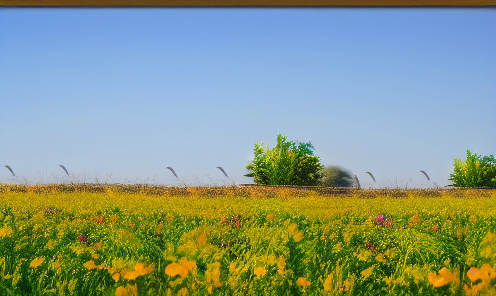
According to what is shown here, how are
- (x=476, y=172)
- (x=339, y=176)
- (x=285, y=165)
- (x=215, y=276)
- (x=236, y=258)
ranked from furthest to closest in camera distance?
(x=339, y=176) → (x=476, y=172) → (x=285, y=165) → (x=236, y=258) → (x=215, y=276)

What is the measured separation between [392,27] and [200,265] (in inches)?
112

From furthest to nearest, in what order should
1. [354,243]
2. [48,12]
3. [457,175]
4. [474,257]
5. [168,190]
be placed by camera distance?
[457,175], [168,190], [48,12], [354,243], [474,257]

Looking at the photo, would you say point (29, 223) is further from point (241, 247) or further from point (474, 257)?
point (474, 257)

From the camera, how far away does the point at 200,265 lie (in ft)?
6.89

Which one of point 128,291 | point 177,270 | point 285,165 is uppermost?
point 285,165

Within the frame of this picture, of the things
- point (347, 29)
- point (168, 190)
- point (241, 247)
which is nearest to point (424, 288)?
point (241, 247)

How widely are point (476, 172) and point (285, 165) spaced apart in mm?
4915

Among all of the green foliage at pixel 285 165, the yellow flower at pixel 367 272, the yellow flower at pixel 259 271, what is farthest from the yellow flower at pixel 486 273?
the green foliage at pixel 285 165

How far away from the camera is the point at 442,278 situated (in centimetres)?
196

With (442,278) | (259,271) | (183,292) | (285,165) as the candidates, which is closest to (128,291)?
(183,292)

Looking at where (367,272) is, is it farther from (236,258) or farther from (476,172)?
(476,172)

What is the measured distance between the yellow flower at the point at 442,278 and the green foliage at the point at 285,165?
715 cm

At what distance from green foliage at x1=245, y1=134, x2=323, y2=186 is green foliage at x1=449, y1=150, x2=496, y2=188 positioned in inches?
147

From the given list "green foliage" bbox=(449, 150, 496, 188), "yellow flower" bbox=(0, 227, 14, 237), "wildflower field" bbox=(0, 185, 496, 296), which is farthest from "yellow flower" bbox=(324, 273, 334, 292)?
"green foliage" bbox=(449, 150, 496, 188)
